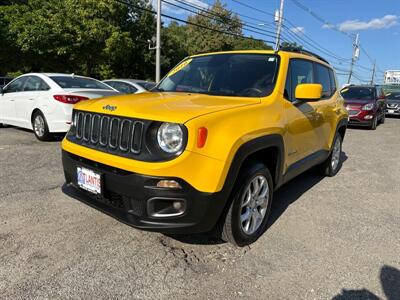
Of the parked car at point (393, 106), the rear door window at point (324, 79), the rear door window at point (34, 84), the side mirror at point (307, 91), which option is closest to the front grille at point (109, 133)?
the side mirror at point (307, 91)

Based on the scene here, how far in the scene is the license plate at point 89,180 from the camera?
3059mm

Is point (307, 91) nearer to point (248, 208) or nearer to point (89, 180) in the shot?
point (248, 208)

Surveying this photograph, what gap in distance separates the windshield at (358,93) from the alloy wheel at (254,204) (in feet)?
37.7

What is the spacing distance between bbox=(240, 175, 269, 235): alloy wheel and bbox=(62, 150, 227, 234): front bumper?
0.50 m

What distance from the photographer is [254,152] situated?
317 cm

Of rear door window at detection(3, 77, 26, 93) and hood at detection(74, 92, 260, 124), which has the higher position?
hood at detection(74, 92, 260, 124)

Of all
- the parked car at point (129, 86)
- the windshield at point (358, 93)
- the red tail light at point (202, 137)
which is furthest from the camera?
the windshield at point (358, 93)

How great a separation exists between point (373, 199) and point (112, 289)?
12.5 feet

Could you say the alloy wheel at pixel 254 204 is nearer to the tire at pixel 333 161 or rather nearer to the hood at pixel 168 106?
the hood at pixel 168 106

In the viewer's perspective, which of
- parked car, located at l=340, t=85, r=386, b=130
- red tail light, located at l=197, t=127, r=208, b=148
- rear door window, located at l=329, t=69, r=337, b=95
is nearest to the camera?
Result: red tail light, located at l=197, t=127, r=208, b=148

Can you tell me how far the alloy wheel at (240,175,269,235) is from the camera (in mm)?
3321

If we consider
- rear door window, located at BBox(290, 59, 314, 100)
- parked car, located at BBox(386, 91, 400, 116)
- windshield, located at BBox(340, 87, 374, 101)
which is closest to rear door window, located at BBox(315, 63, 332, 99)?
rear door window, located at BBox(290, 59, 314, 100)

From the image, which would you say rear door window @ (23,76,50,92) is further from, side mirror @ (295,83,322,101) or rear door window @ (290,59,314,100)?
side mirror @ (295,83,322,101)

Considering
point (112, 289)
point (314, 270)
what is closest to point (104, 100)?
point (112, 289)
